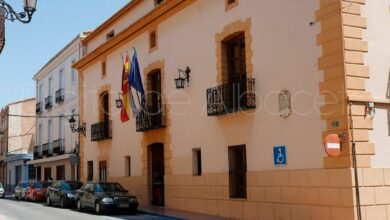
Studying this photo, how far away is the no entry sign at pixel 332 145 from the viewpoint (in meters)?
11.9

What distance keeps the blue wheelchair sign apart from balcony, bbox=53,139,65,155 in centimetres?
2215

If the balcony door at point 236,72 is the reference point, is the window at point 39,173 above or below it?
below

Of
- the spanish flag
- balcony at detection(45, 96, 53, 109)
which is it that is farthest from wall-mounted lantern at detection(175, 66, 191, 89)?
balcony at detection(45, 96, 53, 109)

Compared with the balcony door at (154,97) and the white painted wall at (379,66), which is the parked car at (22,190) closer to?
the balcony door at (154,97)

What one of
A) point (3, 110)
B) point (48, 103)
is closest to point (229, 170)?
point (48, 103)

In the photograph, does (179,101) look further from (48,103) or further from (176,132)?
(48,103)

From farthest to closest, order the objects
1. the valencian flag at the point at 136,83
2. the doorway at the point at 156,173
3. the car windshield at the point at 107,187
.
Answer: the valencian flag at the point at 136,83
the doorway at the point at 156,173
the car windshield at the point at 107,187

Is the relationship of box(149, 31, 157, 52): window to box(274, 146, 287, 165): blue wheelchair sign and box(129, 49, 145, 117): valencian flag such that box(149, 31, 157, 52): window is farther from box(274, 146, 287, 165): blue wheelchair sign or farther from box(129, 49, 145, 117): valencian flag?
box(274, 146, 287, 165): blue wheelchair sign

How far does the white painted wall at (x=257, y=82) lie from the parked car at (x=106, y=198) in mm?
2244

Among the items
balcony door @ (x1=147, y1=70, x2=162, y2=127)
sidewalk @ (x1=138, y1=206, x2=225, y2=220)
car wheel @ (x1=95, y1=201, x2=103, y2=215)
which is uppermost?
balcony door @ (x1=147, y1=70, x2=162, y2=127)

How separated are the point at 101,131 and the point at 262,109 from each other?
13.0 metres

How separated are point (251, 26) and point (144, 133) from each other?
8229 millimetres

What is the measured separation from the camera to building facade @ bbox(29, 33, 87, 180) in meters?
32.1

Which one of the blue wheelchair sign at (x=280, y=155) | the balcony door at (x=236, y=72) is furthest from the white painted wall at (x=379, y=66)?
the balcony door at (x=236, y=72)
